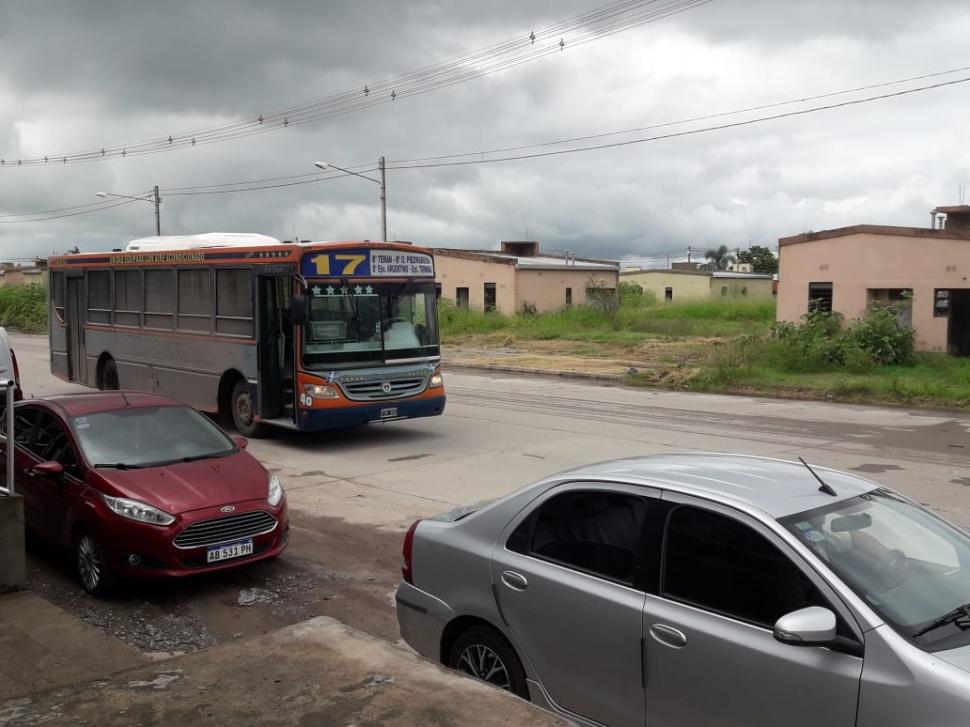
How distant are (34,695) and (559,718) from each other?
2.62 meters

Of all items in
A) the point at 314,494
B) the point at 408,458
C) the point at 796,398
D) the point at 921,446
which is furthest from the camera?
the point at 796,398

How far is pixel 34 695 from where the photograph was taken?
462 cm

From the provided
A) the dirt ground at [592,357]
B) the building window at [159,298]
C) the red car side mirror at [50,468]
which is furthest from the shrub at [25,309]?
the red car side mirror at [50,468]

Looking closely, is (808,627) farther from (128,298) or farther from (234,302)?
(128,298)

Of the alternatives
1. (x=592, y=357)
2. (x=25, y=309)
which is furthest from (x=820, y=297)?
(x=25, y=309)

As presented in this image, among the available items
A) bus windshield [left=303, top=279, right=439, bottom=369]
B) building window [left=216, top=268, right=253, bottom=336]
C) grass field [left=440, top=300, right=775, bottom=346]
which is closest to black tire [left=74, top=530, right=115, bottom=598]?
bus windshield [left=303, top=279, right=439, bottom=369]

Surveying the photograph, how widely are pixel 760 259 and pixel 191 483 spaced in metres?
107

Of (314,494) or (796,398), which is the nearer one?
(314,494)

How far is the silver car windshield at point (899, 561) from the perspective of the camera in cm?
360

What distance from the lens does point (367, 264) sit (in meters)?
13.8

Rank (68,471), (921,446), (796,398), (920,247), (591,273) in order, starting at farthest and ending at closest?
(591,273), (920,247), (796,398), (921,446), (68,471)

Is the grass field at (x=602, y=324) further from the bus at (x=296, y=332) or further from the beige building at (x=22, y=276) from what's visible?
the beige building at (x=22, y=276)

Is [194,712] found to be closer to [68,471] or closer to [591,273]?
[68,471]

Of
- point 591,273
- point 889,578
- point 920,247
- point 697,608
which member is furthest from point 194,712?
point 591,273
